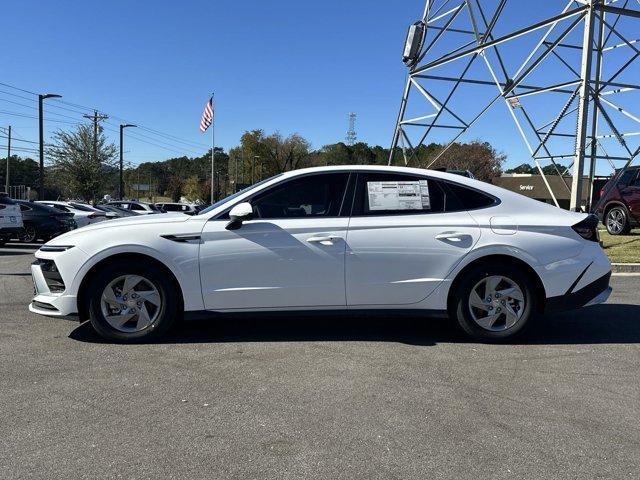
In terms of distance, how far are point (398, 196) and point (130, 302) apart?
2.64m

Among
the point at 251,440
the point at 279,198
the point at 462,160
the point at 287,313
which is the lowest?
the point at 251,440

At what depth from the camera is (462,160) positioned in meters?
64.5

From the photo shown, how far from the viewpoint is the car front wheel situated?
50.0ft

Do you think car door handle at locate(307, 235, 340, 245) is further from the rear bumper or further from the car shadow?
the rear bumper

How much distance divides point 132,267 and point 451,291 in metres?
2.92

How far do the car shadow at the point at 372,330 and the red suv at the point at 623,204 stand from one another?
10.2 meters

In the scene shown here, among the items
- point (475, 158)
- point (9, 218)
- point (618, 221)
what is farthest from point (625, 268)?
point (475, 158)

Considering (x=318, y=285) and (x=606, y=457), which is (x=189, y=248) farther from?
(x=606, y=457)

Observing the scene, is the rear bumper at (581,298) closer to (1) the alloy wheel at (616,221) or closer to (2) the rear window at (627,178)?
(1) the alloy wheel at (616,221)

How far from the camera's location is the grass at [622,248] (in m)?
10.7

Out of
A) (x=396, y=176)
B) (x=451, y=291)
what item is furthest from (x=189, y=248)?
(x=451, y=291)

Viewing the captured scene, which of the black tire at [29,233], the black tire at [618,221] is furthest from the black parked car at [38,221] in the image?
the black tire at [618,221]

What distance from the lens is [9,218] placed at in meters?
14.6

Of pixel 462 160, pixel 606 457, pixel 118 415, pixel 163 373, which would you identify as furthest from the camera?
pixel 462 160
